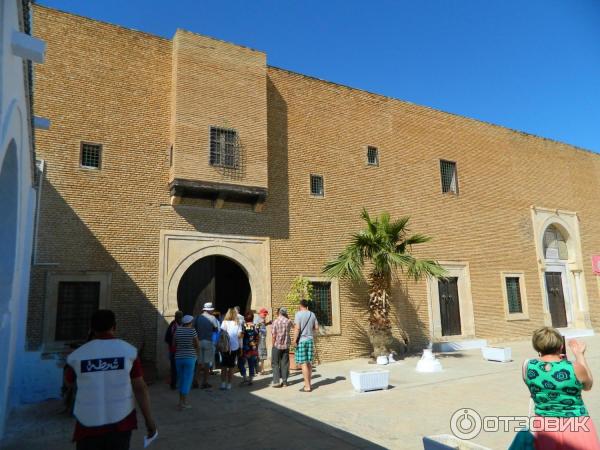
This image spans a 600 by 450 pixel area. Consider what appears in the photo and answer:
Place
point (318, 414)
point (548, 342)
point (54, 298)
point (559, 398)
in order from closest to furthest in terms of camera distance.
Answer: point (559, 398)
point (548, 342)
point (318, 414)
point (54, 298)

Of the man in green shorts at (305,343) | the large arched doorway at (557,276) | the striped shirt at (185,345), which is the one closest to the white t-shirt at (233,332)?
the man in green shorts at (305,343)

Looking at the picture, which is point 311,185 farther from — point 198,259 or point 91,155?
point 91,155

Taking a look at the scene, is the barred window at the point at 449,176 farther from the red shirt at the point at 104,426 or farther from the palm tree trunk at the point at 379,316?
the red shirt at the point at 104,426

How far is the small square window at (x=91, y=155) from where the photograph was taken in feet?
34.9

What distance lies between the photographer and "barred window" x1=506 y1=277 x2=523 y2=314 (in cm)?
1781

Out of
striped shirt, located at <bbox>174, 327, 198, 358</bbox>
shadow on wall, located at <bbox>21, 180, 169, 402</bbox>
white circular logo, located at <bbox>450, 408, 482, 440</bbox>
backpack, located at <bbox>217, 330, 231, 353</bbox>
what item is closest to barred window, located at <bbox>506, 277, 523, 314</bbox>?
white circular logo, located at <bbox>450, 408, 482, 440</bbox>

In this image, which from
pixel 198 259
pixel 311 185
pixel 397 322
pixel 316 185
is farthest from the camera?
pixel 397 322

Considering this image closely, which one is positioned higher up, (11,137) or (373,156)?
(373,156)

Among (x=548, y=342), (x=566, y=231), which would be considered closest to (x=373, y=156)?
(x=566, y=231)

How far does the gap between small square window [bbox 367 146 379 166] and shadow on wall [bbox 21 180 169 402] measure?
7.64 meters

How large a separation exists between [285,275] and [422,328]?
5.47 m

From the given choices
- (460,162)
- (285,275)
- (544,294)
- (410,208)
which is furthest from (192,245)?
(544,294)

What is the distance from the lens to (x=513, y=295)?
1803 centimetres

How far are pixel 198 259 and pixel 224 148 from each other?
9.63ft
